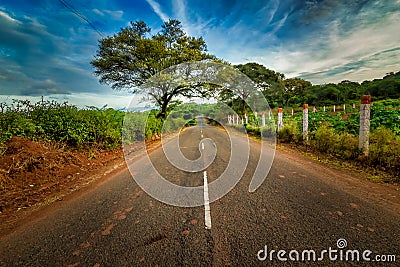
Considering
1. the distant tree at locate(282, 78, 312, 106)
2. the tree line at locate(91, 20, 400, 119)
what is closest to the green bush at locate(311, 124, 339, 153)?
the tree line at locate(91, 20, 400, 119)

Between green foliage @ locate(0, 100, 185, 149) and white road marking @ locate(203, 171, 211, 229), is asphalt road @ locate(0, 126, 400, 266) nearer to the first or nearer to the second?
white road marking @ locate(203, 171, 211, 229)

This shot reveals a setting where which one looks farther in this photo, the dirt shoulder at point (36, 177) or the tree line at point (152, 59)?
the tree line at point (152, 59)

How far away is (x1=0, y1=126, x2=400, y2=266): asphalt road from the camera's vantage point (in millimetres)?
2125

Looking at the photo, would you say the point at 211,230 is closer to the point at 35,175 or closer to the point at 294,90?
the point at 35,175

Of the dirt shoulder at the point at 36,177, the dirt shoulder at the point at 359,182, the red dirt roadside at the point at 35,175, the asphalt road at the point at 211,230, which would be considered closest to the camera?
the asphalt road at the point at 211,230

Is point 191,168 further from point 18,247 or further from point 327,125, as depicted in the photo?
point 327,125

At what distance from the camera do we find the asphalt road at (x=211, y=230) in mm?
2125

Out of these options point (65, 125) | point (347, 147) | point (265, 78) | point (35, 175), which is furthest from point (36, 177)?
point (265, 78)

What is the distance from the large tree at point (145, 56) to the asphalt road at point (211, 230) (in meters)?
16.6

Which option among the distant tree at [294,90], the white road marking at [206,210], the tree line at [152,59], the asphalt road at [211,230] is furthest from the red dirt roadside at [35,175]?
the distant tree at [294,90]

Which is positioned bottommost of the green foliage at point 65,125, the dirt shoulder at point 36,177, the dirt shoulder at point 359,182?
the dirt shoulder at point 359,182

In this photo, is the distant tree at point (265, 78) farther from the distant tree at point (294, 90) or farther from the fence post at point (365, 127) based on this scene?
the fence post at point (365, 127)

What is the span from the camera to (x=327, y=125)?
7.98 meters

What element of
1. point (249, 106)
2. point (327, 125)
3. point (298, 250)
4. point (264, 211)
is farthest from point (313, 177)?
point (249, 106)
